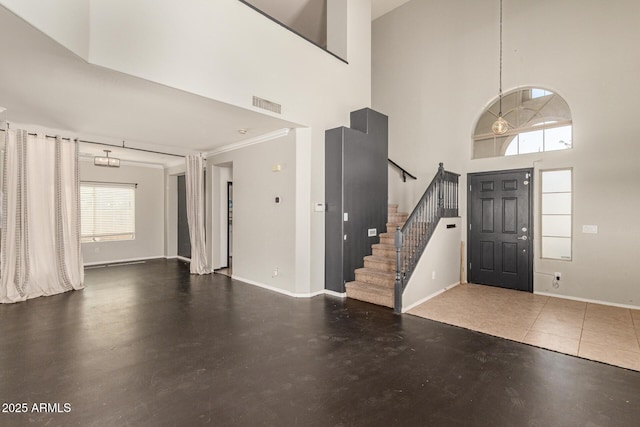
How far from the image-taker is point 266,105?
429 cm

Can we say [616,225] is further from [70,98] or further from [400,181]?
[70,98]

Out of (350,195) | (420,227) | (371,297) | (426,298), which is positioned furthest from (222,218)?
(426,298)

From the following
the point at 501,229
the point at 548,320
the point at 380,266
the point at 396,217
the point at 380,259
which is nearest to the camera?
the point at 548,320

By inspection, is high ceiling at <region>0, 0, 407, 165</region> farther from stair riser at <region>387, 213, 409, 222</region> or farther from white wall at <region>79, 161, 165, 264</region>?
stair riser at <region>387, 213, 409, 222</region>

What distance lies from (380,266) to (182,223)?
6574 millimetres

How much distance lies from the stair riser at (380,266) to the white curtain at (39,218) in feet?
17.6

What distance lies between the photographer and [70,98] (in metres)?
3.74

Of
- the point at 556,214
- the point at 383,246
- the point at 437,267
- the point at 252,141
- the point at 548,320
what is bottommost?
the point at 548,320

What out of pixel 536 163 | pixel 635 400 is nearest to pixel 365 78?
pixel 536 163

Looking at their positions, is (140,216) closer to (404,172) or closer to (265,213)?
(265,213)

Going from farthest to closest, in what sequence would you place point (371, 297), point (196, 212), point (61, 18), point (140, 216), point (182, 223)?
point (182, 223) < point (140, 216) < point (196, 212) < point (371, 297) < point (61, 18)

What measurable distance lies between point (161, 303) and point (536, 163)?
22.7ft

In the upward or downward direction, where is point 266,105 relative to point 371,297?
upward

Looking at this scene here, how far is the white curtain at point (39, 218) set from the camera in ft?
15.6
